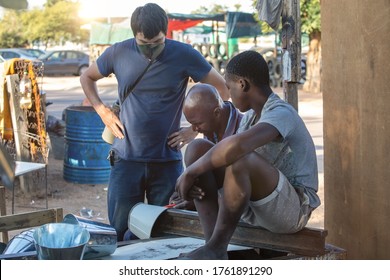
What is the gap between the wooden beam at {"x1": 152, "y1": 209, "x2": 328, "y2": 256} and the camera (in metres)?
2.93

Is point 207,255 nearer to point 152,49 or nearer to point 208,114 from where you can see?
point 208,114

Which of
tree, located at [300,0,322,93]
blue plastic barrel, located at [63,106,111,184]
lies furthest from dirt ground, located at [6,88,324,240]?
tree, located at [300,0,322,93]

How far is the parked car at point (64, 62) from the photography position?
30641mm

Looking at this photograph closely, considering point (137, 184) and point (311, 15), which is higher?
point (311, 15)

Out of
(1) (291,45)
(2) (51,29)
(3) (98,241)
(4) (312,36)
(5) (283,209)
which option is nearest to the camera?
(5) (283,209)

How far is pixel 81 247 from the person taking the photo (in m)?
2.71

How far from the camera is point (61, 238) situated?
2.87m

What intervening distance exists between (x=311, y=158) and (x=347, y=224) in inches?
32.4

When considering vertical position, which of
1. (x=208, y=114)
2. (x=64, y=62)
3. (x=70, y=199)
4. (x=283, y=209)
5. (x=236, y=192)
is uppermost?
(x=208, y=114)

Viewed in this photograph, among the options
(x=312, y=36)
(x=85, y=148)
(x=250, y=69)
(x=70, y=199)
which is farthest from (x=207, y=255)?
(x=312, y=36)

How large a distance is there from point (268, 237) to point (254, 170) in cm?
48

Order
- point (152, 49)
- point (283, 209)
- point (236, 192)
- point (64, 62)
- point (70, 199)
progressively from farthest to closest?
Result: point (64, 62)
point (70, 199)
point (152, 49)
point (283, 209)
point (236, 192)

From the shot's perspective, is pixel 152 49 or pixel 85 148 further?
pixel 85 148

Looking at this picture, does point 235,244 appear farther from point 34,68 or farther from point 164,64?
point 34,68
